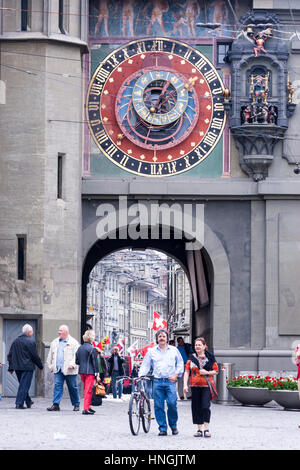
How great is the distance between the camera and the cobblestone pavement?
19.3m

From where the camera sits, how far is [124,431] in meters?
22.7

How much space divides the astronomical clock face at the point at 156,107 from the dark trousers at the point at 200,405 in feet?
54.3

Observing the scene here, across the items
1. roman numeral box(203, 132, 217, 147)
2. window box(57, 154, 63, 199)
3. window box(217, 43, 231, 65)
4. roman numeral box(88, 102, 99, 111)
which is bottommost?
window box(57, 154, 63, 199)

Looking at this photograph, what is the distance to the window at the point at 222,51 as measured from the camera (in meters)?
38.1

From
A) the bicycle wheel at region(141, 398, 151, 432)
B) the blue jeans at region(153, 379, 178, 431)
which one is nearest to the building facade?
the bicycle wheel at region(141, 398, 151, 432)

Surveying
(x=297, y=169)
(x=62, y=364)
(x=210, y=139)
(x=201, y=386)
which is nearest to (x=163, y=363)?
→ (x=201, y=386)

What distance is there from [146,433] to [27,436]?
2391mm

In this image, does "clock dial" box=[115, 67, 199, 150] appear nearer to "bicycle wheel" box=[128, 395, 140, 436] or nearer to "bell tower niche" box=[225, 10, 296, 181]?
"bell tower niche" box=[225, 10, 296, 181]

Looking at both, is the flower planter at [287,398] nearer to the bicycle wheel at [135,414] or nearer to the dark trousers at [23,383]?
the dark trousers at [23,383]

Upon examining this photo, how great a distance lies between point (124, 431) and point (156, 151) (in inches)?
642

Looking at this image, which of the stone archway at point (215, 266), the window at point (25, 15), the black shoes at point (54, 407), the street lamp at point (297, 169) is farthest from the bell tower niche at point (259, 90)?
the black shoes at point (54, 407)

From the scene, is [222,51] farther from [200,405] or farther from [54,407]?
[200,405]

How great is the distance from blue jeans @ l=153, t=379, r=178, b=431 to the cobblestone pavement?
1.09 feet

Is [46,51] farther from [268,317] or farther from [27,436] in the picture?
[27,436]
